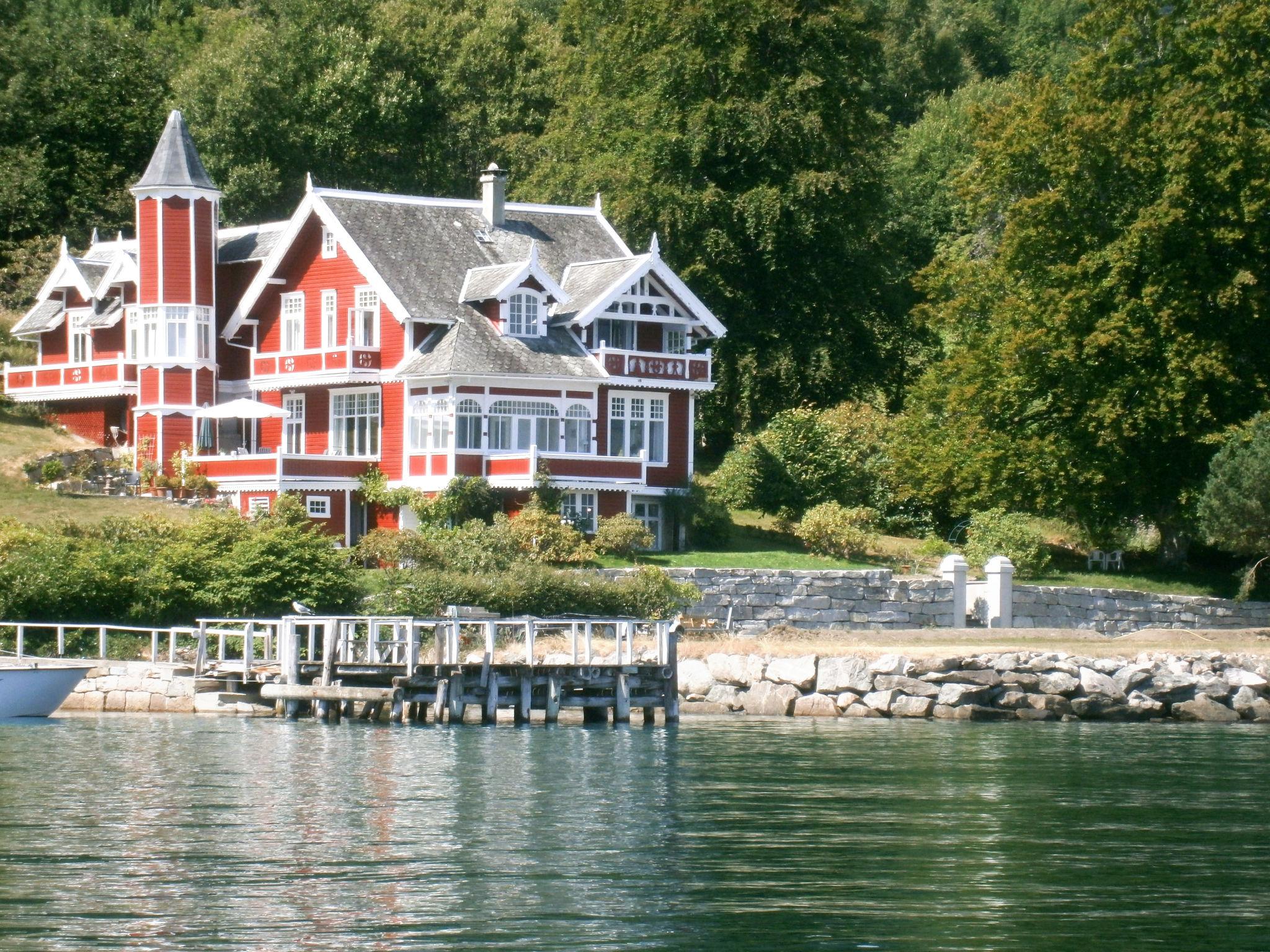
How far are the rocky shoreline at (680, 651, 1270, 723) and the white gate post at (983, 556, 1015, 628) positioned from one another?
684 cm

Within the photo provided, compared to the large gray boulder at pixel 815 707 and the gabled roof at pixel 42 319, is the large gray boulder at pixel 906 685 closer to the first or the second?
the large gray boulder at pixel 815 707

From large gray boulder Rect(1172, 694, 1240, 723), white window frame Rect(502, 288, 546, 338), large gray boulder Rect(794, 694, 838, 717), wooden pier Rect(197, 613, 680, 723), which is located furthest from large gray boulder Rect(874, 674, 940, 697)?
white window frame Rect(502, 288, 546, 338)

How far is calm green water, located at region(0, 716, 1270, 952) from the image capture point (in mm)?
18297

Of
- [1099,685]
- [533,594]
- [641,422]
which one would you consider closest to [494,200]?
[641,422]

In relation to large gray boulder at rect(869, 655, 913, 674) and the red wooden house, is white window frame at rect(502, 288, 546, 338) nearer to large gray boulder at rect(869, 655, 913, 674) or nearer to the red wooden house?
the red wooden house

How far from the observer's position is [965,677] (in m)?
39.8

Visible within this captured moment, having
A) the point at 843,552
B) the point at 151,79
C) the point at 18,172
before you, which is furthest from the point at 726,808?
the point at 151,79

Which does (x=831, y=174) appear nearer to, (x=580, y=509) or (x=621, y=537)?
(x=580, y=509)

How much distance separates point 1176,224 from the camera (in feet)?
168

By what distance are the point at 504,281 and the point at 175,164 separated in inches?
401

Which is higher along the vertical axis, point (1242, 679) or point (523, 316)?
point (523, 316)

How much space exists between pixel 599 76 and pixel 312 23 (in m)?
16.1

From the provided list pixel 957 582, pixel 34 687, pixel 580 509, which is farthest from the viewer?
pixel 580 509

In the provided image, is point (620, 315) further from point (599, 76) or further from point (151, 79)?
point (151, 79)
